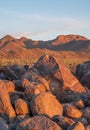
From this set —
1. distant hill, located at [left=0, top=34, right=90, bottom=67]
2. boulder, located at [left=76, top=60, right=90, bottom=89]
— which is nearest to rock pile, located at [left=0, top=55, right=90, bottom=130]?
boulder, located at [left=76, top=60, right=90, bottom=89]

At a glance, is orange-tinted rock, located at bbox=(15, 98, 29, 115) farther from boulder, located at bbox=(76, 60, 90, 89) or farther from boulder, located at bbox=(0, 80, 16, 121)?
boulder, located at bbox=(76, 60, 90, 89)

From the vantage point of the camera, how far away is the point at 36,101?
9336 millimetres

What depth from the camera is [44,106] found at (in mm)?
9328

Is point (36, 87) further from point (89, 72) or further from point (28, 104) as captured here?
point (89, 72)

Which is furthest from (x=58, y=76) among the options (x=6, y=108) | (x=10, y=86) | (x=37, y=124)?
(x=37, y=124)

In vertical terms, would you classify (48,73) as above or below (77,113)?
above

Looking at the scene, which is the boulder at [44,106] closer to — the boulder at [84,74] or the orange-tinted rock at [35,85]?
the orange-tinted rock at [35,85]

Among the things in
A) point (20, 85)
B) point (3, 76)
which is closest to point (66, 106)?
point (20, 85)

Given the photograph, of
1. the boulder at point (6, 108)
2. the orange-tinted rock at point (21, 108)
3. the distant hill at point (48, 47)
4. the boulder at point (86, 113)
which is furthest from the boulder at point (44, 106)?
the distant hill at point (48, 47)

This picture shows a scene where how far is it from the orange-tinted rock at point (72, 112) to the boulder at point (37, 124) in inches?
63.8

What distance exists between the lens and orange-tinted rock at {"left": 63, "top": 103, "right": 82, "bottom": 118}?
9688 mm

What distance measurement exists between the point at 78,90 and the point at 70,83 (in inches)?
12.4

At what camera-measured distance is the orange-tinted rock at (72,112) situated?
9688 mm

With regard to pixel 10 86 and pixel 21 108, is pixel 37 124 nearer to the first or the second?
pixel 21 108
